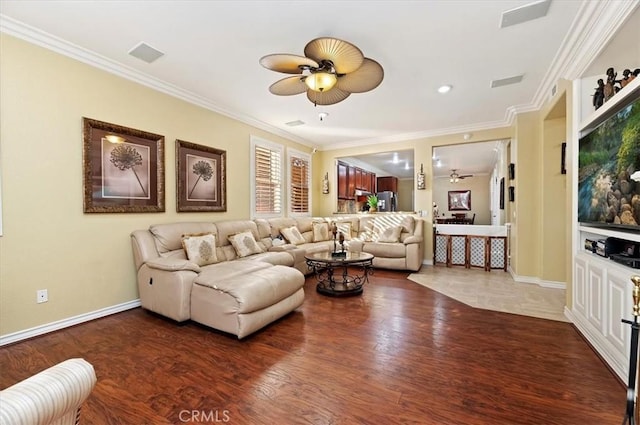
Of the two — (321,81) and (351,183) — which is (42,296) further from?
(351,183)

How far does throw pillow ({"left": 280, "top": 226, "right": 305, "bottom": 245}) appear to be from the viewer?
5265 millimetres

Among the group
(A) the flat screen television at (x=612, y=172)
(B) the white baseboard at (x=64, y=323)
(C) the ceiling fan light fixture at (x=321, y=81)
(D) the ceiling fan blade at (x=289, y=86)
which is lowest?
(B) the white baseboard at (x=64, y=323)

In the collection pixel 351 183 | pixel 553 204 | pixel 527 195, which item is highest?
pixel 351 183

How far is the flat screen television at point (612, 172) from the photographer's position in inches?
74.5

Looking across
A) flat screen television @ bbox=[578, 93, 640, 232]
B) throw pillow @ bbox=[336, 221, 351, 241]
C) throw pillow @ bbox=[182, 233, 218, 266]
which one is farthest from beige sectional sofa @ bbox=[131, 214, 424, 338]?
flat screen television @ bbox=[578, 93, 640, 232]

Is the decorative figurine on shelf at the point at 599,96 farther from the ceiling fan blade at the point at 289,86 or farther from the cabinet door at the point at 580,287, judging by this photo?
the ceiling fan blade at the point at 289,86

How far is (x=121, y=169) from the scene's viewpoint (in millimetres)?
3271

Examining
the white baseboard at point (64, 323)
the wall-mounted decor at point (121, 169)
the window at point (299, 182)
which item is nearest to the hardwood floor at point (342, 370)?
the white baseboard at point (64, 323)

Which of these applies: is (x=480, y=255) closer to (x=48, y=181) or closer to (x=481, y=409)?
(x=481, y=409)

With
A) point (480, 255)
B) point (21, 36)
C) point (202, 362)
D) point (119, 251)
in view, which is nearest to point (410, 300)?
point (202, 362)

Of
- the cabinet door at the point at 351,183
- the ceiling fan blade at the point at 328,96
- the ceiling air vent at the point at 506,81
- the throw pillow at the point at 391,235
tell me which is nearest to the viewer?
the ceiling fan blade at the point at 328,96

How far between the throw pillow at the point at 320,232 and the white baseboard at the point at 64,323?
3410 millimetres

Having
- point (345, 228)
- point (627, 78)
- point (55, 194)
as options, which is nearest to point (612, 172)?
point (627, 78)

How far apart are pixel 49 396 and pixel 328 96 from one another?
120 inches
